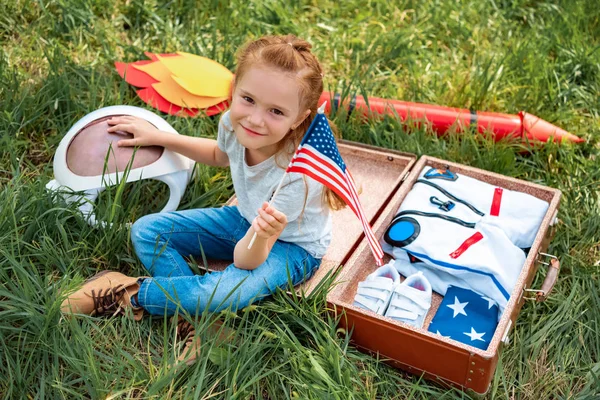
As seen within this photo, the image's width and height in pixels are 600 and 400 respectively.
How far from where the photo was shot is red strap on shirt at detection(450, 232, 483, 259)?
2678 millimetres

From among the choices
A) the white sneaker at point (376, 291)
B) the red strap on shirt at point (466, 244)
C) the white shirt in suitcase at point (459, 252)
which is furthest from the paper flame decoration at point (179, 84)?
the red strap on shirt at point (466, 244)

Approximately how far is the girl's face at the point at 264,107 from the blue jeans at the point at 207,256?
46 cm

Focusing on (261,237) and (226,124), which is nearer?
(261,237)

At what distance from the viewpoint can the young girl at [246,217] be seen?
218cm

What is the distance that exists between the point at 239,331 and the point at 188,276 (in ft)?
1.06

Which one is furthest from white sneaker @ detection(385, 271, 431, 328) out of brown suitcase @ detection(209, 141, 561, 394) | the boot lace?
the boot lace

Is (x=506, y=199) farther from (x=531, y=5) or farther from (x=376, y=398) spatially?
(x=531, y=5)

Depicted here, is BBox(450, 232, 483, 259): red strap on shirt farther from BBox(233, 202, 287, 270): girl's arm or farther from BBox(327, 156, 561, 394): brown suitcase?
BBox(233, 202, 287, 270): girl's arm

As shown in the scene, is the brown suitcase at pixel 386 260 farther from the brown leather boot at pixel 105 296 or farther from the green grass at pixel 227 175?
the brown leather boot at pixel 105 296

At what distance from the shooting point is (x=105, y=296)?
238cm

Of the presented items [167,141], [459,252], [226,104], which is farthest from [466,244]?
[226,104]

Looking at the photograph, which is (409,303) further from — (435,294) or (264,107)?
(264,107)

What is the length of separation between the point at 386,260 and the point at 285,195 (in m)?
0.72

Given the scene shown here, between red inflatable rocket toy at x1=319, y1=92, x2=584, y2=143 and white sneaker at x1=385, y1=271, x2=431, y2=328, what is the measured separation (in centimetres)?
107
